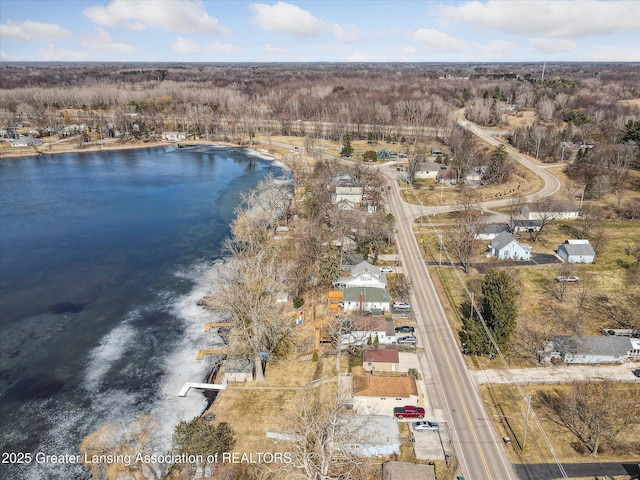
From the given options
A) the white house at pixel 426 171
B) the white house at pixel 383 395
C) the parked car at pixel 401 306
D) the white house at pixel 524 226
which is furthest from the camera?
the white house at pixel 426 171

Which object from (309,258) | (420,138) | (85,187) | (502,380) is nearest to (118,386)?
(309,258)

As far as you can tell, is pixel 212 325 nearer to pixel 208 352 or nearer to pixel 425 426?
pixel 208 352

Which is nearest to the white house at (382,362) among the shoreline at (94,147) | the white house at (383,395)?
the white house at (383,395)

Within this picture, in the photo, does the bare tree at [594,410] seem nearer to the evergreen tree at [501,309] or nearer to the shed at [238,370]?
the evergreen tree at [501,309]

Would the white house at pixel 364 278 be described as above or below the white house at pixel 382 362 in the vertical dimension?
above

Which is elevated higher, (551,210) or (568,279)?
(551,210)

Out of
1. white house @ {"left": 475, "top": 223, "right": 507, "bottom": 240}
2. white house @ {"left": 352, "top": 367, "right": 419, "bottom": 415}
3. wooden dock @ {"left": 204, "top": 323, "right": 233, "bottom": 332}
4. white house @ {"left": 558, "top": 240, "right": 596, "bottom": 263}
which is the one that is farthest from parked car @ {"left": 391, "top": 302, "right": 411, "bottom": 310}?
white house @ {"left": 558, "top": 240, "right": 596, "bottom": 263}

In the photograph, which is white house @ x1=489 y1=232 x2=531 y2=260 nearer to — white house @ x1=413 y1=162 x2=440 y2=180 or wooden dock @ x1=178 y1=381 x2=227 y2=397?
wooden dock @ x1=178 y1=381 x2=227 y2=397

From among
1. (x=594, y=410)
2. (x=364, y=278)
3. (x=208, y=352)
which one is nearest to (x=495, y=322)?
(x=594, y=410)
